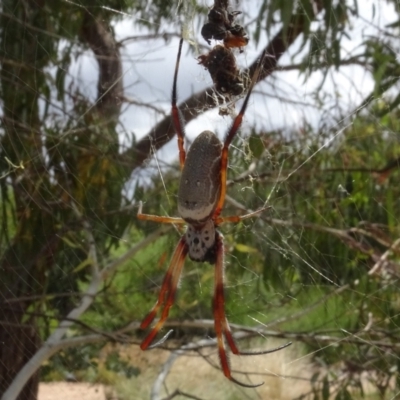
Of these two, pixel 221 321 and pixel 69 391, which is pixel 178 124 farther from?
pixel 69 391

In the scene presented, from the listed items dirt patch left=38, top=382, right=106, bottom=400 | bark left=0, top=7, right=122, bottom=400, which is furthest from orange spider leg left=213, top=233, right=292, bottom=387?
dirt patch left=38, top=382, right=106, bottom=400

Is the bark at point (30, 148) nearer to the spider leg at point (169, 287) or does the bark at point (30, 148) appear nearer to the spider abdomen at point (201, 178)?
the spider leg at point (169, 287)

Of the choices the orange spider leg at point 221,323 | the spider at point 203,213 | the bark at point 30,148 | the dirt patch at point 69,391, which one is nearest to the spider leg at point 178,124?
the spider at point 203,213

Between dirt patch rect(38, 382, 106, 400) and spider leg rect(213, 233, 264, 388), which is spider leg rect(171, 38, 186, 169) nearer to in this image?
spider leg rect(213, 233, 264, 388)

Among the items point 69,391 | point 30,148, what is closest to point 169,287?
point 30,148

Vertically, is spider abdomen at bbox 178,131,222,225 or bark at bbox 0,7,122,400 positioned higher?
bark at bbox 0,7,122,400

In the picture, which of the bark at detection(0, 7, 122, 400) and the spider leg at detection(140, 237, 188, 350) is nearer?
the spider leg at detection(140, 237, 188, 350)
